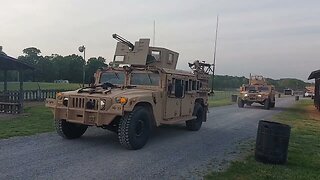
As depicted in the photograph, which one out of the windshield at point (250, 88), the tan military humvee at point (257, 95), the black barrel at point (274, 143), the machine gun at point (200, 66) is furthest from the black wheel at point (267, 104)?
the black barrel at point (274, 143)

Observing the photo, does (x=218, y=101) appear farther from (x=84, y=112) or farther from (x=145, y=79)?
(x=84, y=112)

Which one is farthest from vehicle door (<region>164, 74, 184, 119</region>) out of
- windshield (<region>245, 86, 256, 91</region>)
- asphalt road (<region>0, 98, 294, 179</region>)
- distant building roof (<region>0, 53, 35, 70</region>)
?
windshield (<region>245, 86, 256, 91</region>)

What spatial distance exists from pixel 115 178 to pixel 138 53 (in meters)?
5.41

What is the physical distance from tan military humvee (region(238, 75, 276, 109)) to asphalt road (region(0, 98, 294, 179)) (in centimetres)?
1655

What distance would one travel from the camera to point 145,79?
1027 cm

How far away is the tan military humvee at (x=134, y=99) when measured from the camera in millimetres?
8430

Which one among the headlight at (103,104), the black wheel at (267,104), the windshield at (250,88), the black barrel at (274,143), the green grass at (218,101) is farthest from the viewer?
the green grass at (218,101)

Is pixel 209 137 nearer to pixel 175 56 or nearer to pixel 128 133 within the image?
pixel 175 56

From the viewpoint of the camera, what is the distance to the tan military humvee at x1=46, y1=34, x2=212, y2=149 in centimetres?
843

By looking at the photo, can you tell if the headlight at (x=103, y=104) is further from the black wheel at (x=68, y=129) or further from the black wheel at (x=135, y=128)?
the black wheel at (x=68, y=129)

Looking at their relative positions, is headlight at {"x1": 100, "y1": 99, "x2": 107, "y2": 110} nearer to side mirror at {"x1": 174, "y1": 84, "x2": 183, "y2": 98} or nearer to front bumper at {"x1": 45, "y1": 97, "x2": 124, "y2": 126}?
front bumper at {"x1": 45, "y1": 97, "x2": 124, "y2": 126}

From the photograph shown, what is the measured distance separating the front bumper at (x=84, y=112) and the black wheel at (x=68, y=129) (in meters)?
0.35

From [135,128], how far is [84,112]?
3.95ft

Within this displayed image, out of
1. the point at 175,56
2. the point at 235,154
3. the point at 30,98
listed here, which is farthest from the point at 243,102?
the point at 235,154
